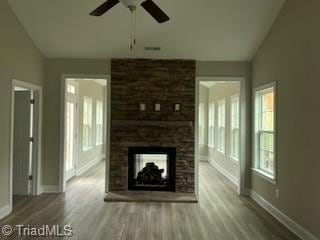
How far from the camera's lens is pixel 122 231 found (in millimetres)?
4125

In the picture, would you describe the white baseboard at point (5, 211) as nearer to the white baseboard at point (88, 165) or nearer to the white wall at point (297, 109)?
the white baseboard at point (88, 165)

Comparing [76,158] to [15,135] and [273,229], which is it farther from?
[273,229]

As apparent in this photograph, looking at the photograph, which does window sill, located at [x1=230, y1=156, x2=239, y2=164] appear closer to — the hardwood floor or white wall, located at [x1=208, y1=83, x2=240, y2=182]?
white wall, located at [x1=208, y1=83, x2=240, y2=182]

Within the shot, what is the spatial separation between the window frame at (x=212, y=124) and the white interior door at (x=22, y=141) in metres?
6.36

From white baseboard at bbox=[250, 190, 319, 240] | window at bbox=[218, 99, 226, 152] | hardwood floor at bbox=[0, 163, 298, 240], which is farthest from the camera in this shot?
window at bbox=[218, 99, 226, 152]

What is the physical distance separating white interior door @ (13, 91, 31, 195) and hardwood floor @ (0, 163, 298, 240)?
420 millimetres

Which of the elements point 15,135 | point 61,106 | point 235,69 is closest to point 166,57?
point 235,69

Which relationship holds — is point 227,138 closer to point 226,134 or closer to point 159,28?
point 226,134

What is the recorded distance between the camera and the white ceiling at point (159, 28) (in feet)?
16.1

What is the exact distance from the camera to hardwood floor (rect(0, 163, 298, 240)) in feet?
13.3

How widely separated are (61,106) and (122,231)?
10.5ft

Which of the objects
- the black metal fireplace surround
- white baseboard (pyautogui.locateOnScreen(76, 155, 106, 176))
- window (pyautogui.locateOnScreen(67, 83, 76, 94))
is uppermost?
window (pyautogui.locateOnScreen(67, 83, 76, 94))

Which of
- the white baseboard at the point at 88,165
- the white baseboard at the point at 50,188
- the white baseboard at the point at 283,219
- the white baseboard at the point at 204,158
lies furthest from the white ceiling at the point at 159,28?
the white baseboard at the point at 204,158

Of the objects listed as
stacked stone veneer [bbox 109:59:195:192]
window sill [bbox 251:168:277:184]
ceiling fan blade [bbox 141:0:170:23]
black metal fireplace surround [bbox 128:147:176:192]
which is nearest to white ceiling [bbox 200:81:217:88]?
stacked stone veneer [bbox 109:59:195:192]
